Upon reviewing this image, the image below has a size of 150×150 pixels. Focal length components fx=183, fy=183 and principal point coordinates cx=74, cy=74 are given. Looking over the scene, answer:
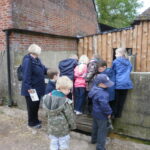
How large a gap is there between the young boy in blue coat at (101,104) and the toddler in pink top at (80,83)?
2.92 feet

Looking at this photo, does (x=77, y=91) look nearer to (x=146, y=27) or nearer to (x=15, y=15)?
(x=15, y=15)

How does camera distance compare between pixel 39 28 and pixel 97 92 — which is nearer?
pixel 97 92

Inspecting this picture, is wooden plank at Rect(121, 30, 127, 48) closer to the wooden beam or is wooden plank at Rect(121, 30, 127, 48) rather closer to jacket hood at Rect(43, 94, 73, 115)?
the wooden beam

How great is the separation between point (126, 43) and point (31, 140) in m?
5.69

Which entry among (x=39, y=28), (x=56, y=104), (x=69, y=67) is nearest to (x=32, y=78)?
(x=69, y=67)

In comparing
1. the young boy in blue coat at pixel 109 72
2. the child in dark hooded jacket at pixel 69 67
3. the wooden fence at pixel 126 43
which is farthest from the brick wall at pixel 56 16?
the young boy in blue coat at pixel 109 72

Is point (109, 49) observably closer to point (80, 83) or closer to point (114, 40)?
point (114, 40)

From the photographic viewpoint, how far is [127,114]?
3.59m

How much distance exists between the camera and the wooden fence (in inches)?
284

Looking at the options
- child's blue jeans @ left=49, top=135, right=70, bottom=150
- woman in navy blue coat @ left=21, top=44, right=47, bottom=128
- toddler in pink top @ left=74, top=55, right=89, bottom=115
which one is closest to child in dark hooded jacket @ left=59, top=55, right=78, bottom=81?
toddler in pink top @ left=74, top=55, right=89, bottom=115

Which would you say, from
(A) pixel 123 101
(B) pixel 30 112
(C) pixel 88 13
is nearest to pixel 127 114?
(A) pixel 123 101

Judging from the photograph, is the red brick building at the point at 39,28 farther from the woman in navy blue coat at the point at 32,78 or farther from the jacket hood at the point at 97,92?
the jacket hood at the point at 97,92

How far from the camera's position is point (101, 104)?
→ 9.21ft

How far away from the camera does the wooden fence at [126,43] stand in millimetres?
7207
